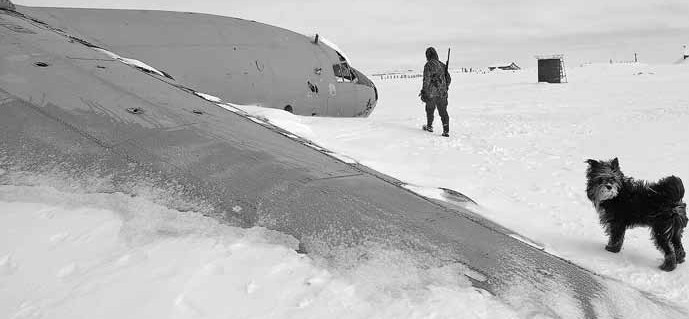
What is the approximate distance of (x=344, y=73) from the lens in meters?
13.8

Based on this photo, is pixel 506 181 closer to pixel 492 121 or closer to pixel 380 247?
pixel 380 247

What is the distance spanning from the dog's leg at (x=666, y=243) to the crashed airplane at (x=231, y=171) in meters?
1.50

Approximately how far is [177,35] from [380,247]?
8351 millimetres

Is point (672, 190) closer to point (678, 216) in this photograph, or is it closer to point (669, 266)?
point (678, 216)

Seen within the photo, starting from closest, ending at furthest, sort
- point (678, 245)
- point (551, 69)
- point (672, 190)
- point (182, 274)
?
1. point (182, 274)
2. point (672, 190)
3. point (678, 245)
4. point (551, 69)

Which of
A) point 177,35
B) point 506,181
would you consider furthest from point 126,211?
point 177,35

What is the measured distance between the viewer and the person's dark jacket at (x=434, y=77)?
38.3ft

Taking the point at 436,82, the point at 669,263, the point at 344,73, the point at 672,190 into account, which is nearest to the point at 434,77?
the point at 436,82

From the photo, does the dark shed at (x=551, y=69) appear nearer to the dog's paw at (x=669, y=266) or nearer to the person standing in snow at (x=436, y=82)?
the person standing in snow at (x=436, y=82)

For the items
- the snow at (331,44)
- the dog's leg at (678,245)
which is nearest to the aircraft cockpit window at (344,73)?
the snow at (331,44)

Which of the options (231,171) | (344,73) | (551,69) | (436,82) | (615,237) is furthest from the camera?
(551,69)

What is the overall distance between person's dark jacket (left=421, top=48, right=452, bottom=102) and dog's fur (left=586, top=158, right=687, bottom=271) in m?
6.64

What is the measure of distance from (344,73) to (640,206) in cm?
977

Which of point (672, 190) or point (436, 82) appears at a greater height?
point (436, 82)
